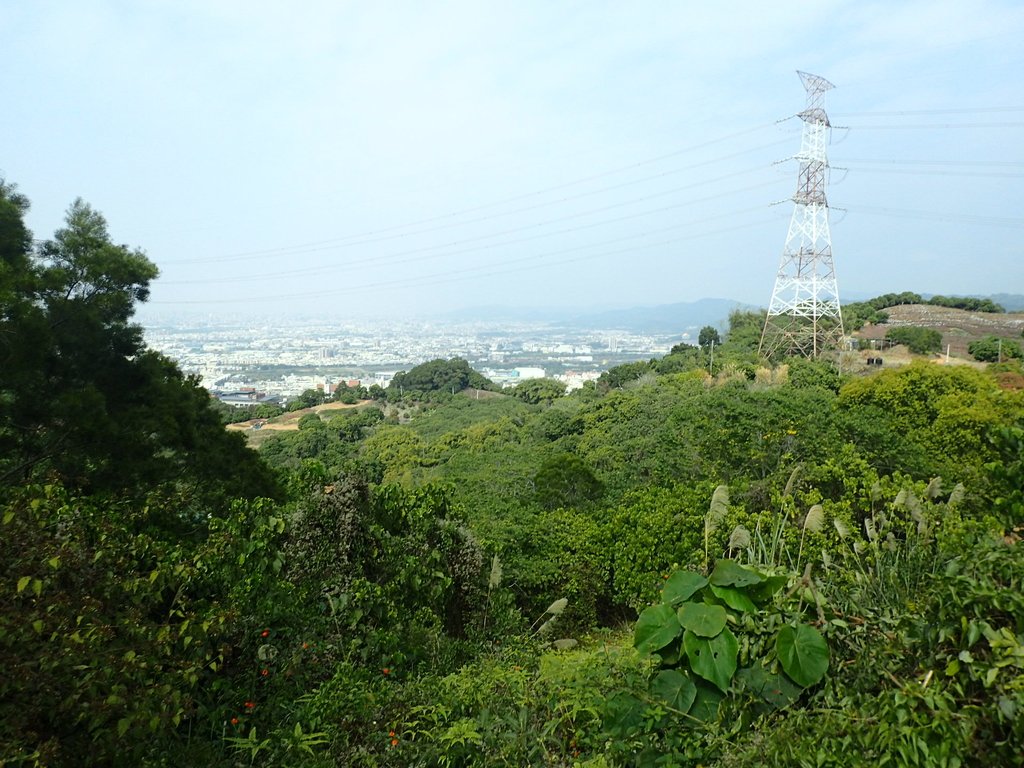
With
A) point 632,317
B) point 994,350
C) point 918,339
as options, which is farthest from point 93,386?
point 632,317

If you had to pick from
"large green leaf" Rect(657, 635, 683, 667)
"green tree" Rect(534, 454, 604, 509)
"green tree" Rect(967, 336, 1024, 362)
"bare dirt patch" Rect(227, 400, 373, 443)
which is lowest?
"bare dirt patch" Rect(227, 400, 373, 443)

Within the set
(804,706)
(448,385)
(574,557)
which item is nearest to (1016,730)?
(804,706)

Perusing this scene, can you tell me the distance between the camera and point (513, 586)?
8.17m

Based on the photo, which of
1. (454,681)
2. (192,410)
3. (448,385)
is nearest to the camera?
(454,681)

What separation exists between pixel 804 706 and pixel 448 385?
51459 mm

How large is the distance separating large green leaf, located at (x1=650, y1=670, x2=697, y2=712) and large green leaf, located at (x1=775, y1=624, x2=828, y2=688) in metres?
0.36

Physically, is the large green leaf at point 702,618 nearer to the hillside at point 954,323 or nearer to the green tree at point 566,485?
the green tree at point 566,485

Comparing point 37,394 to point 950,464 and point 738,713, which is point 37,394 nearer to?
point 738,713

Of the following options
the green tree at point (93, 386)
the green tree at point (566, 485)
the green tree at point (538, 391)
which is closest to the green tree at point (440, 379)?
the green tree at point (538, 391)

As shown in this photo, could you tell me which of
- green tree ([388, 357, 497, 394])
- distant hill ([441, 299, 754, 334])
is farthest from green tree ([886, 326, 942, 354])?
distant hill ([441, 299, 754, 334])

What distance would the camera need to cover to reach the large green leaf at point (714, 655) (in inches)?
110

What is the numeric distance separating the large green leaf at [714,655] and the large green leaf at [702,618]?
0.03 meters

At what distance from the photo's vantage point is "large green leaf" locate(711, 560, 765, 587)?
2.99 m

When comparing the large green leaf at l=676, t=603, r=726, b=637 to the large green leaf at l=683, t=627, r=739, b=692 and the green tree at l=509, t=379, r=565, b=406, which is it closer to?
the large green leaf at l=683, t=627, r=739, b=692
